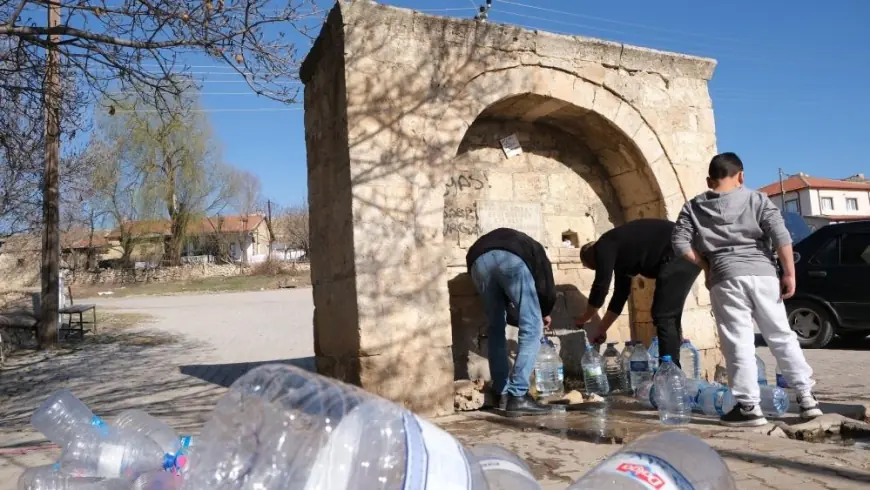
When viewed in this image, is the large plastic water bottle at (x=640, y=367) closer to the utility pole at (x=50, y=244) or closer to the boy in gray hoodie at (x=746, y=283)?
the boy in gray hoodie at (x=746, y=283)

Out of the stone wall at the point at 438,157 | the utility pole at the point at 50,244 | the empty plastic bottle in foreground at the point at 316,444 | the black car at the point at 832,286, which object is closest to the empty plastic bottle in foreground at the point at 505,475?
the empty plastic bottle in foreground at the point at 316,444

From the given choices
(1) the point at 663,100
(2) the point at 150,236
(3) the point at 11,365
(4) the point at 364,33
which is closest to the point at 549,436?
(4) the point at 364,33

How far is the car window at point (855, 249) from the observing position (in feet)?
29.6

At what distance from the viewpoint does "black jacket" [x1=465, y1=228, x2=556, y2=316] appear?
497 cm

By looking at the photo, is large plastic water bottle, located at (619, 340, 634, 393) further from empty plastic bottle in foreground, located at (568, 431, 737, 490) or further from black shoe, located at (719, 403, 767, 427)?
empty plastic bottle in foreground, located at (568, 431, 737, 490)

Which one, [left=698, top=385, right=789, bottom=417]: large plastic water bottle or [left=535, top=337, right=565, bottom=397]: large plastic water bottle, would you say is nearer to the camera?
[left=698, top=385, right=789, bottom=417]: large plastic water bottle

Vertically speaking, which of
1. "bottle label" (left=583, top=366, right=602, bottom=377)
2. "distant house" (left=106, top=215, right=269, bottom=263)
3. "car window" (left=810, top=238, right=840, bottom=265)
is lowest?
"bottle label" (left=583, top=366, right=602, bottom=377)

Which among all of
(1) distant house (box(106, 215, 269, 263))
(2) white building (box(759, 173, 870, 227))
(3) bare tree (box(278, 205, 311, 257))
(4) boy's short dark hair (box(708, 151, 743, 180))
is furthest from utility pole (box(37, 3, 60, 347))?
(2) white building (box(759, 173, 870, 227))

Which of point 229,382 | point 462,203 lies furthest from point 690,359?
point 229,382

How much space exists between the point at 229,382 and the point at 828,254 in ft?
27.4

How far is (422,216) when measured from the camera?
5133 mm

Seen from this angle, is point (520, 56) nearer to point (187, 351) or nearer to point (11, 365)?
point (187, 351)

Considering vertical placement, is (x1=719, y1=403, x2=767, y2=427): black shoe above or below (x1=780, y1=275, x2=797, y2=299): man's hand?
below

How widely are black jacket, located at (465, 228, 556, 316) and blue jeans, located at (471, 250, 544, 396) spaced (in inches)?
1.9
